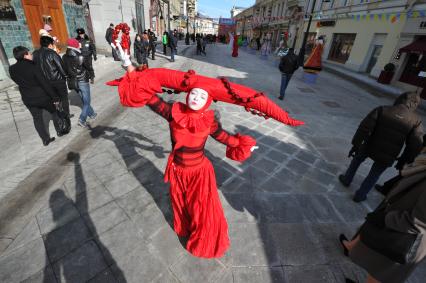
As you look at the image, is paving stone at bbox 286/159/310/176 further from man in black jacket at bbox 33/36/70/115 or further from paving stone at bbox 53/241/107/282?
man in black jacket at bbox 33/36/70/115

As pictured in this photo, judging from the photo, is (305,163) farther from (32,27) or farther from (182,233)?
(32,27)

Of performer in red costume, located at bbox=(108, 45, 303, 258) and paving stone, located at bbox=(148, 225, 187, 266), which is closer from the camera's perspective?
performer in red costume, located at bbox=(108, 45, 303, 258)

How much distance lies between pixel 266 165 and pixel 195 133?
2550 mm

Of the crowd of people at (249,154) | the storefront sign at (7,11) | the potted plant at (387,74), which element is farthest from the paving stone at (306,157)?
the potted plant at (387,74)

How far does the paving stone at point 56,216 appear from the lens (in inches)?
107

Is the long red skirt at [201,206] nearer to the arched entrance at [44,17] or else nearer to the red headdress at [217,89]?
the red headdress at [217,89]

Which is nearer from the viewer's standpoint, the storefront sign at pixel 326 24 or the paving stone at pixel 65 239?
the paving stone at pixel 65 239

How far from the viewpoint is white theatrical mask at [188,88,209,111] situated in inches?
73.1

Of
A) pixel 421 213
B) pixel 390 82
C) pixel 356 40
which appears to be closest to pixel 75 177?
pixel 421 213

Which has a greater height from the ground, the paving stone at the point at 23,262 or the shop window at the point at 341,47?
the shop window at the point at 341,47

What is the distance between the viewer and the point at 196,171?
2.27 metres

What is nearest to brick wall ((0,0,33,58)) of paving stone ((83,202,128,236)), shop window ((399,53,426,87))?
paving stone ((83,202,128,236))

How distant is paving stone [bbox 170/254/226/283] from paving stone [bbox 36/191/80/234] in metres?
1.55

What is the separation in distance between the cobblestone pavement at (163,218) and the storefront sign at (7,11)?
6.50 metres
